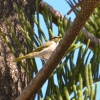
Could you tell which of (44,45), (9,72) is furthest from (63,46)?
(9,72)

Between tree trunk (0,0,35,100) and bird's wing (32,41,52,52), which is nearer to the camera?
bird's wing (32,41,52,52)

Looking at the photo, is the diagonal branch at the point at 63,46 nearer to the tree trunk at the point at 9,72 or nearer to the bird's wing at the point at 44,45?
the bird's wing at the point at 44,45

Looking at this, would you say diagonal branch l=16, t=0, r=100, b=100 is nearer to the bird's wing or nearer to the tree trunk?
the bird's wing

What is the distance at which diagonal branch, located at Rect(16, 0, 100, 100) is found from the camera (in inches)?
48.5

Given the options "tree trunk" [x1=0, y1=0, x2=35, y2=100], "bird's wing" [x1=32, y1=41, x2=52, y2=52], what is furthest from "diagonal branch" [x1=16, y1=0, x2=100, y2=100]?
"tree trunk" [x1=0, y1=0, x2=35, y2=100]

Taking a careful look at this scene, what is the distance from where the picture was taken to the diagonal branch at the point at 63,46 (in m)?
1.23

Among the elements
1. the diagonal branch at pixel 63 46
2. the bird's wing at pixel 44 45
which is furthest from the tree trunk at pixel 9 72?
the diagonal branch at pixel 63 46

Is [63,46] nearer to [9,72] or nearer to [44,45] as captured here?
[44,45]

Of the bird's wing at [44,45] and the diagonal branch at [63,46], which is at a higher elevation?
the bird's wing at [44,45]

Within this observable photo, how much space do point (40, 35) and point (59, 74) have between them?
0.79ft

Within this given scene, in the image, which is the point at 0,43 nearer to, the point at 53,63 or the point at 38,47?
the point at 38,47

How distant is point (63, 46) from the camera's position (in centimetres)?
138

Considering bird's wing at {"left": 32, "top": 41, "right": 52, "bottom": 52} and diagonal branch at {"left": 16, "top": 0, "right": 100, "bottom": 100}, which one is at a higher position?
bird's wing at {"left": 32, "top": 41, "right": 52, "bottom": 52}

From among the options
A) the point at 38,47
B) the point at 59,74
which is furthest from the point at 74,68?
the point at 38,47
